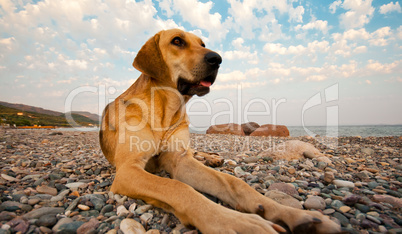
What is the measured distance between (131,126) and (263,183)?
2148 millimetres

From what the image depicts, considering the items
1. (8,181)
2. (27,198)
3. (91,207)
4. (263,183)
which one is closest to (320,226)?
(263,183)

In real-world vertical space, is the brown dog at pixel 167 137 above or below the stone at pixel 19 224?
above

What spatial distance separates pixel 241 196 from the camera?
7.01ft

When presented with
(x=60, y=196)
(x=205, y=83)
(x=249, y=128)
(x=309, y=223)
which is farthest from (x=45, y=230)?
(x=249, y=128)

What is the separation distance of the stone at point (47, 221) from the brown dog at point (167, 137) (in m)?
0.68

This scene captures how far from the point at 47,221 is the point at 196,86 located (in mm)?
2390

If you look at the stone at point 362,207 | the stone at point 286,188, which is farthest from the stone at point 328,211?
the stone at point 286,188

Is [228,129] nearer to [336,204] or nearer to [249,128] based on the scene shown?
[249,128]

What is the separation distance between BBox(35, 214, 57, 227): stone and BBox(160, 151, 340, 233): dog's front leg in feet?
5.12

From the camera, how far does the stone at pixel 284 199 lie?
83.8 inches

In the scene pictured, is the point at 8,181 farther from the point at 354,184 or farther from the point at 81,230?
the point at 354,184

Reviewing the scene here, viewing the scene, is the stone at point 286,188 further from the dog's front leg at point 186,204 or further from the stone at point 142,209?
the stone at point 142,209

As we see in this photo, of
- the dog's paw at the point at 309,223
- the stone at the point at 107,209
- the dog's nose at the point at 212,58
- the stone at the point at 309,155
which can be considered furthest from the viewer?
the stone at the point at 309,155

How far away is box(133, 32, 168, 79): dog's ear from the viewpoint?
3250 mm
